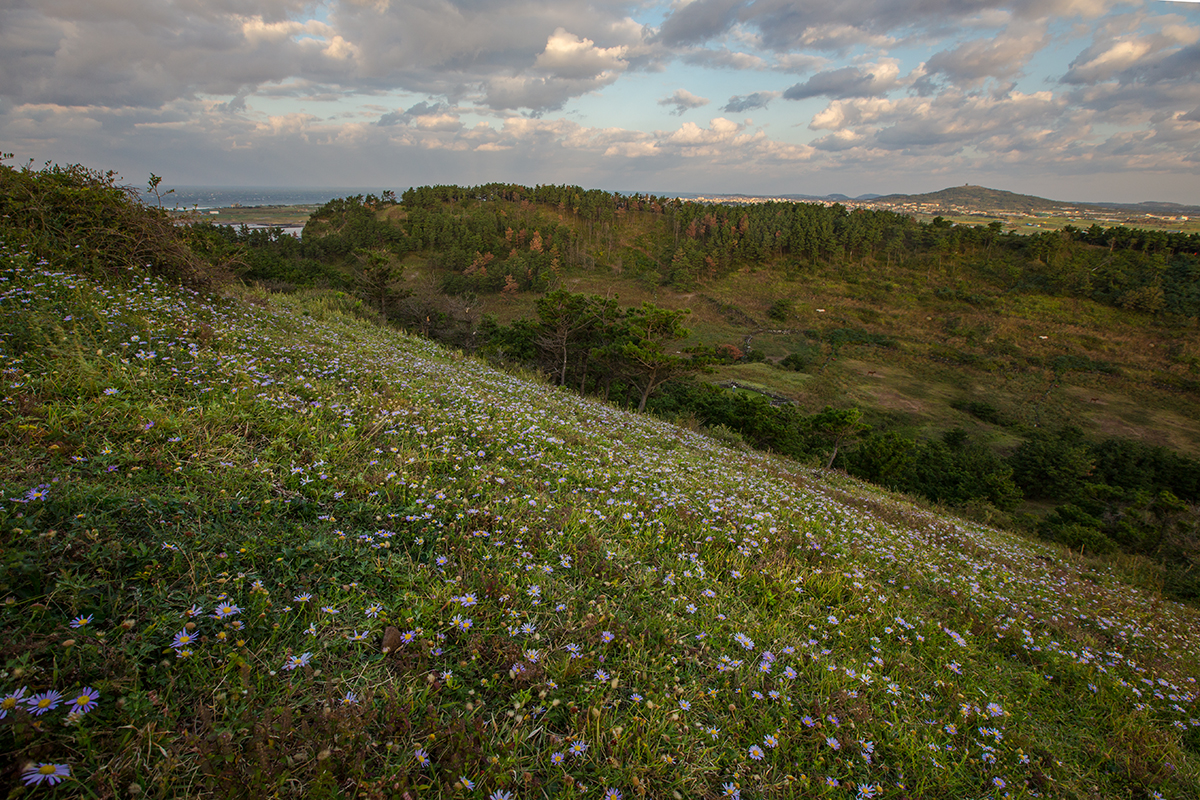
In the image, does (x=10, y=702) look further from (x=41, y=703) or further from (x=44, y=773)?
(x=44, y=773)

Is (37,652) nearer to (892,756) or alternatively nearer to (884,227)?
(892,756)

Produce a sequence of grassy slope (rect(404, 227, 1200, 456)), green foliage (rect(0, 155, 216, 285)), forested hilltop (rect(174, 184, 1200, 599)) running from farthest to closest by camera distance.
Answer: grassy slope (rect(404, 227, 1200, 456)) → forested hilltop (rect(174, 184, 1200, 599)) → green foliage (rect(0, 155, 216, 285))

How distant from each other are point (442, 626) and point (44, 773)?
154cm

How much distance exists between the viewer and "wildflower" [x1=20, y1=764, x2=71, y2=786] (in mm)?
1373

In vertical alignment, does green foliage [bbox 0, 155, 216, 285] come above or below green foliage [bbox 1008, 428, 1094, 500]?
above

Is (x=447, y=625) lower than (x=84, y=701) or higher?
lower

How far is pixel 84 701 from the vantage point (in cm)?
160

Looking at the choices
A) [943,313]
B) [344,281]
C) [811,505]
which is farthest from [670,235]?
[811,505]

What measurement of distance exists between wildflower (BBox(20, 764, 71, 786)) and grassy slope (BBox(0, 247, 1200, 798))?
0.09 m

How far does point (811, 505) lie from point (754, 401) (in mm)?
24529

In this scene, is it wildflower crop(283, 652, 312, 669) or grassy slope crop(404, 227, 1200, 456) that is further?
grassy slope crop(404, 227, 1200, 456)

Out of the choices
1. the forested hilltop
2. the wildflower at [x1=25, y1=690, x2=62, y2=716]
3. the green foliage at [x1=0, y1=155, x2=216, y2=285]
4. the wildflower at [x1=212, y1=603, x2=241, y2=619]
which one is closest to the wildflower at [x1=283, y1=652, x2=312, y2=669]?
the wildflower at [x1=212, y1=603, x2=241, y2=619]

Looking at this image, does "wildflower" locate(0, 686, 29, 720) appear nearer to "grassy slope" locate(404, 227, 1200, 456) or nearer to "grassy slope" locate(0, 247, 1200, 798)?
"grassy slope" locate(0, 247, 1200, 798)

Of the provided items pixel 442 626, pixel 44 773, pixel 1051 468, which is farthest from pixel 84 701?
pixel 1051 468
